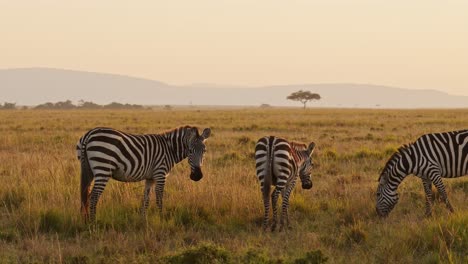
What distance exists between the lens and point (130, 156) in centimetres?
926

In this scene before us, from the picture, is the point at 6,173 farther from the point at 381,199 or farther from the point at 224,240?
the point at 381,199

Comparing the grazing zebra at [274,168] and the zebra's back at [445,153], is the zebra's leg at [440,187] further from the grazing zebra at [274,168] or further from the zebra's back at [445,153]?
the grazing zebra at [274,168]

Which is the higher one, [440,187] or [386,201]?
[440,187]

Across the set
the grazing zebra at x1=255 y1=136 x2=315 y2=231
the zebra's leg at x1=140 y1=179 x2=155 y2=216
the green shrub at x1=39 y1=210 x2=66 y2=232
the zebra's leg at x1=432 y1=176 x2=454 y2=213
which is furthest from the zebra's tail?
the zebra's leg at x1=432 y1=176 x2=454 y2=213

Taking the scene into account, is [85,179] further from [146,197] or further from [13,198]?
[13,198]

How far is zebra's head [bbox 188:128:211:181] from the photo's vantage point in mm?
9727

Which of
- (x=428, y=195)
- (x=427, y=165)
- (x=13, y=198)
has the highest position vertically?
(x=427, y=165)

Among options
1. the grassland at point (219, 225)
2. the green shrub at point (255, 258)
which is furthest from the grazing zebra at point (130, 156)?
the green shrub at point (255, 258)

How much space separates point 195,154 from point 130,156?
3.87ft

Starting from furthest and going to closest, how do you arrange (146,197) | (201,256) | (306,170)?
(306,170) → (146,197) → (201,256)

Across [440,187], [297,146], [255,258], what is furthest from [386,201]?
[255,258]

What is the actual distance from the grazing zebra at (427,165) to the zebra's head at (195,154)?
334cm

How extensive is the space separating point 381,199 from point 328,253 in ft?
9.03

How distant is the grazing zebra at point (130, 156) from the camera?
29.3 feet
